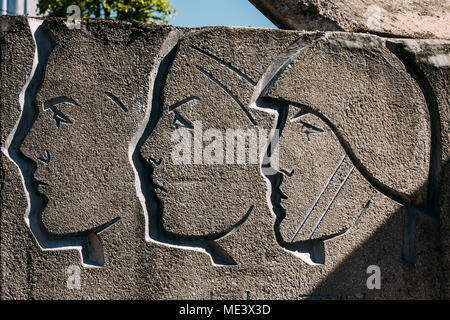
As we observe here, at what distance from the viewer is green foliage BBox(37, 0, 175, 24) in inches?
272

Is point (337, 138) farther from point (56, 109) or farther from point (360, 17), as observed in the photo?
point (56, 109)

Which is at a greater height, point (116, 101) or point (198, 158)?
point (116, 101)

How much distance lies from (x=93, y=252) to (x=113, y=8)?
498 centimetres

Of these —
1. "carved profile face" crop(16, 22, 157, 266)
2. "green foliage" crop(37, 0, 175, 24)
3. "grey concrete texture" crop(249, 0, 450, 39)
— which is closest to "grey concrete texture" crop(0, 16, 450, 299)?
"carved profile face" crop(16, 22, 157, 266)

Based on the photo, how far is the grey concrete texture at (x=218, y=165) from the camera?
2.45m

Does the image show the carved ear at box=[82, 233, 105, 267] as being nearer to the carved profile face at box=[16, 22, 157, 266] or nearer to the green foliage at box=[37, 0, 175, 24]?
the carved profile face at box=[16, 22, 157, 266]

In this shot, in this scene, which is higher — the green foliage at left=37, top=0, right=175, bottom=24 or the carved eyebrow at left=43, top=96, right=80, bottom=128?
the green foliage at left=37, top=0, right=175, bottom=24

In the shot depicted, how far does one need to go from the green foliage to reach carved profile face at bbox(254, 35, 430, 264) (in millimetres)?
4558

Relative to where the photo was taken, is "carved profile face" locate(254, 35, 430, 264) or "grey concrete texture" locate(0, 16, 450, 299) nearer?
"grey concrete texture" locate(0, 16, 450, 299)

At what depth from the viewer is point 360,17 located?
2916mm

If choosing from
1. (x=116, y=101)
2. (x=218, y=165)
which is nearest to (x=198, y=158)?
(x=218, y=165)

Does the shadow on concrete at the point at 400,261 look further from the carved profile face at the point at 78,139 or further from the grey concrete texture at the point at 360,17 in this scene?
the carved profile face at the point at 78,139

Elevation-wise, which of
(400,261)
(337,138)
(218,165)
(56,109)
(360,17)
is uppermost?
(360,17)

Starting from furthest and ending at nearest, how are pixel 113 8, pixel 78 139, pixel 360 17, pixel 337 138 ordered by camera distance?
pixel 113 8 → pixel 360 17 → pixel 337 138 → pixel 78 139
